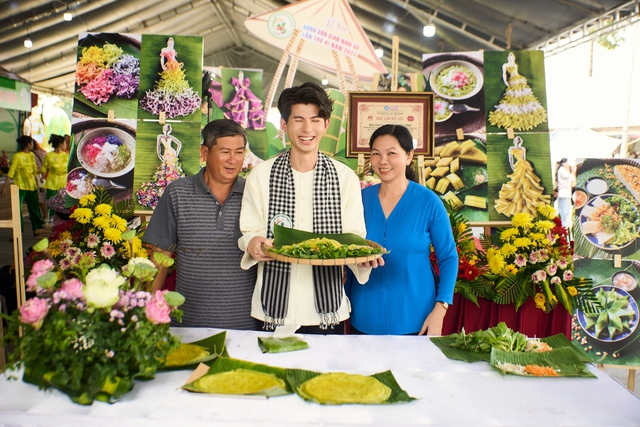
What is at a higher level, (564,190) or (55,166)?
(55,166)

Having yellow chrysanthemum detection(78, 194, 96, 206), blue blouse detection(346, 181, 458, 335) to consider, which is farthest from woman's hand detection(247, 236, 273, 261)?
yellow chrysanthemum detection(78, 194, 96, 206)

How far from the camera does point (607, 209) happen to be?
11.8 ft

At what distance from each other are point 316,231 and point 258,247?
273 millimetres

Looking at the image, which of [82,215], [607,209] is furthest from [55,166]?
[607,209]

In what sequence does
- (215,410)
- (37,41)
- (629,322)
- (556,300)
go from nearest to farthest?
(215,410), (556,300), (629,322), (37,41)

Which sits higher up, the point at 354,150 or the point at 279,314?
the point at 354,150

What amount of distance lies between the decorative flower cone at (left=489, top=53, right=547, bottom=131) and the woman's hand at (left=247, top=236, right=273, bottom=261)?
2808 mm

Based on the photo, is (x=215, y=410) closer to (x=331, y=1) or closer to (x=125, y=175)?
(x=125, y=175)

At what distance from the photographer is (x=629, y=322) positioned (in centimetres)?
349

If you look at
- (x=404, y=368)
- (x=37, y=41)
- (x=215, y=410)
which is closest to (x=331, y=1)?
(x=404, y=368)

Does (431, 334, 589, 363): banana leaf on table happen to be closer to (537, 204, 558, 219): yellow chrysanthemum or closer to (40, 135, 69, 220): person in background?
(537, 204, 558, 219): yellow chrysanthemum

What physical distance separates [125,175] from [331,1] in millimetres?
Result: 2215

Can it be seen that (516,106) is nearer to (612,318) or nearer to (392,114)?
(392,114)

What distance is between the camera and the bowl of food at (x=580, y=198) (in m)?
3.62
